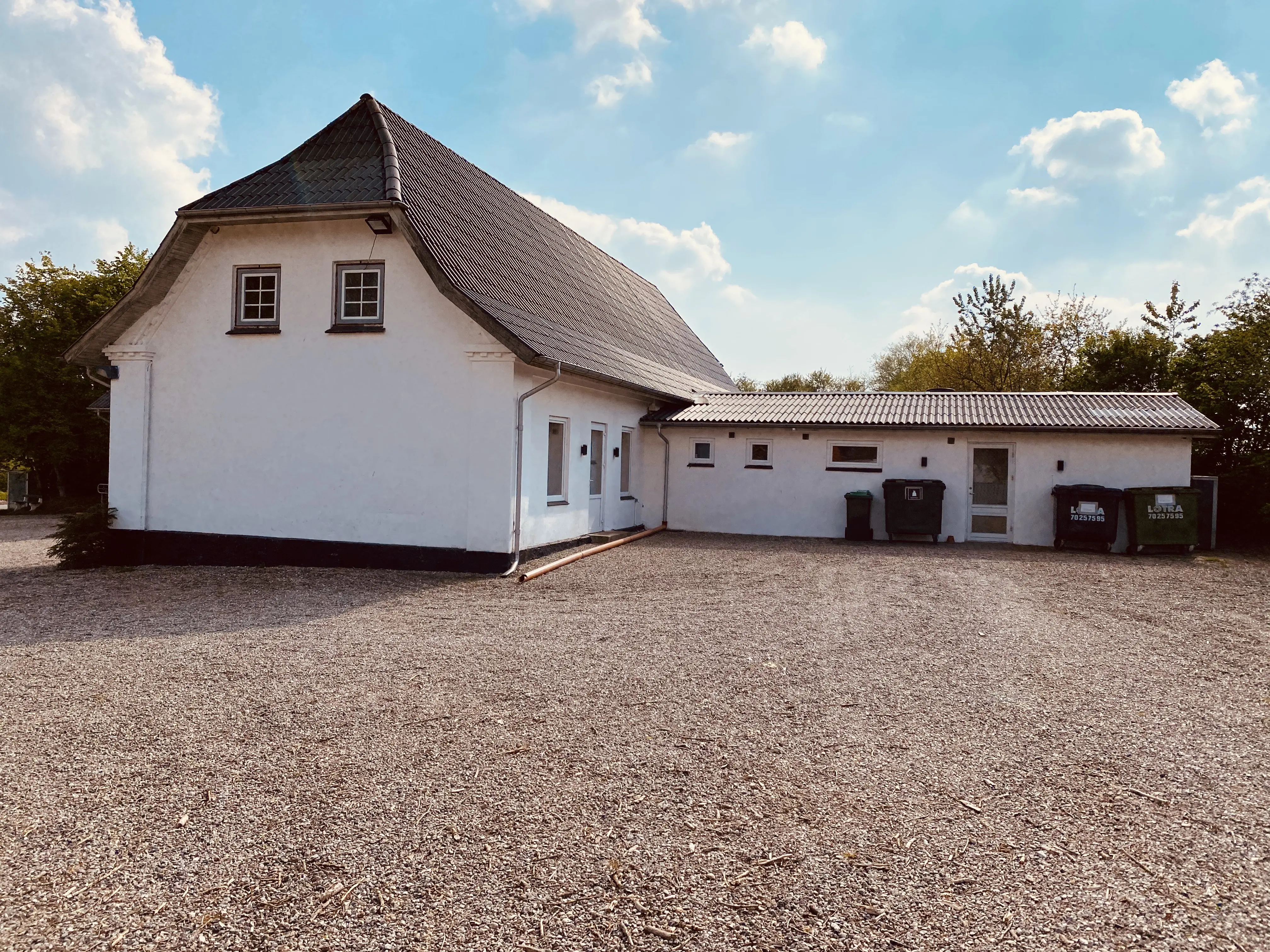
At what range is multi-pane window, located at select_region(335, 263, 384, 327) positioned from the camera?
12.2 meters

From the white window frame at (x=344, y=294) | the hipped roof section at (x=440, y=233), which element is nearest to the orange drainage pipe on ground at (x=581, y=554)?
the hipped roof section at (x=440, y=233)

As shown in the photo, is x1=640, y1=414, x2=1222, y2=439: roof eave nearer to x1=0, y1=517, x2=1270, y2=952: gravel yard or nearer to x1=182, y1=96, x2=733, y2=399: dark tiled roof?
x1=182, y1=96, x2=733, y2=399: dark tiled roof

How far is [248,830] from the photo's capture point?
365 centimetres

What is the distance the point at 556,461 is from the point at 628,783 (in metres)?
9.82

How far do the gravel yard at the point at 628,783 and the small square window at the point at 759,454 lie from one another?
31.5 feet

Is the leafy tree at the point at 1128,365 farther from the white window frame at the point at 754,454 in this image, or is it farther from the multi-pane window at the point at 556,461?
the multi-pane window at the point at 556,461

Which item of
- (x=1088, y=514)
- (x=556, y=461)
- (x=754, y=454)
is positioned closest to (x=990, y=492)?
(x=1088, y=514)

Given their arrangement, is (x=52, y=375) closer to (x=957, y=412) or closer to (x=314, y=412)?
(x=314, y=412)

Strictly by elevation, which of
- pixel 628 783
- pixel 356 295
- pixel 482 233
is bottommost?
pixel 628 783

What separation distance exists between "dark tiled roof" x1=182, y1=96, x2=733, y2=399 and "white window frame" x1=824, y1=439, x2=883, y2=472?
11.3ft

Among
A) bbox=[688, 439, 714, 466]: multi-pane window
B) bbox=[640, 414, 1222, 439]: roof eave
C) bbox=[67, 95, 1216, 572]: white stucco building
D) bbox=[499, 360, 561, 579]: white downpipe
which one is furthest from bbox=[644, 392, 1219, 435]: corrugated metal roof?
bbox=[499, 360, 561, 579]: white downpipe

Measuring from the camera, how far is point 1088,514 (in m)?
16.0

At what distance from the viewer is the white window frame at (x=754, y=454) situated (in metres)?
18.0

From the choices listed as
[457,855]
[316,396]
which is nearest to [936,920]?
[457,855]
